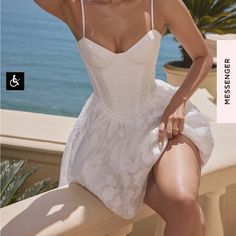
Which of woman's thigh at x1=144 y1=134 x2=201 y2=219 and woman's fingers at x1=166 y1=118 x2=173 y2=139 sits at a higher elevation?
woman's fingers at x1=166 y1=118 x2=173 y2=139

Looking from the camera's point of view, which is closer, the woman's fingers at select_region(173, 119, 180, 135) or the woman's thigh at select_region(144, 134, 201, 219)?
the woman's thigh at select_region(144, 134, 201, 219)

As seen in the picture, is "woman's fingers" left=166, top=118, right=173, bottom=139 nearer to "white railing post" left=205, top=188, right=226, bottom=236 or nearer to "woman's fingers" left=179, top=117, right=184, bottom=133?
"woman's fingers" left=179, top=117, right=184, bottom=133

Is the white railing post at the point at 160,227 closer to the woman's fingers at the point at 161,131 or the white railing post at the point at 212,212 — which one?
the white railing post at the point at 212,212

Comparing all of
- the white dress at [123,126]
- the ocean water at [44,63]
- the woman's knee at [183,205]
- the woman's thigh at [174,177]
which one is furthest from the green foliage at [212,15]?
the ocean water at [44,63]

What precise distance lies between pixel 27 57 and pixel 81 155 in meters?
19.9

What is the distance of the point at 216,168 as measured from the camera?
2.35 m

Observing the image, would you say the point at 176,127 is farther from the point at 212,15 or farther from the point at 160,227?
the point at 212,15

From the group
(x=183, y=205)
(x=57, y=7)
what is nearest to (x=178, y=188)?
(x=183, y=205)

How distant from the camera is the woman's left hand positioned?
2215mm

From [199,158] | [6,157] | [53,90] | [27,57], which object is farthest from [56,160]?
[27,57]


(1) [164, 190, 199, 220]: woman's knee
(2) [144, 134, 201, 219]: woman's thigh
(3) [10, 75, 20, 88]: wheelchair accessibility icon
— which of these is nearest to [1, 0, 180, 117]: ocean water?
(3) [10, 75, 20, 88]: wheelchair accessibility icon

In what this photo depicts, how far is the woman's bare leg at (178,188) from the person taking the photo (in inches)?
73.5

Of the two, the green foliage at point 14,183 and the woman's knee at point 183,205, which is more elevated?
the woman's knee at point 183,205

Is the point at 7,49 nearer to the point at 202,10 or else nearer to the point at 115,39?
the point at 202,10
